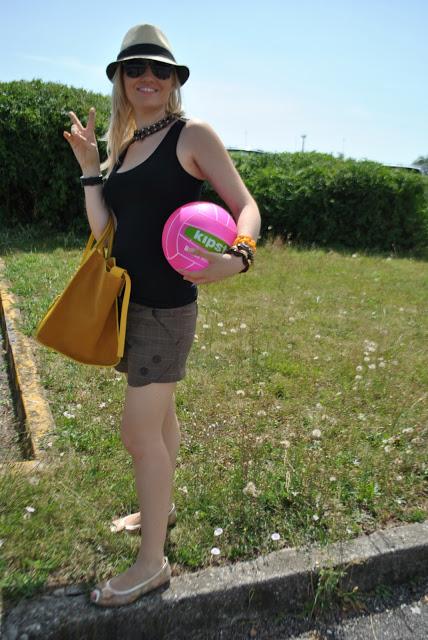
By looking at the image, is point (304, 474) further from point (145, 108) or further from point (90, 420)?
point (145, 108)

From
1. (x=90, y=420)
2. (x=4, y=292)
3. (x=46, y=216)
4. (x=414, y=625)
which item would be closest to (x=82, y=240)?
(x=46, y=216)

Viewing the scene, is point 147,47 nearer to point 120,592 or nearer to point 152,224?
point 152,224

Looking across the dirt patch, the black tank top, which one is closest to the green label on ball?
the black tank top

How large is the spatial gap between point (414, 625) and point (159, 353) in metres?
1.53

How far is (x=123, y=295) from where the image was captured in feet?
6.83

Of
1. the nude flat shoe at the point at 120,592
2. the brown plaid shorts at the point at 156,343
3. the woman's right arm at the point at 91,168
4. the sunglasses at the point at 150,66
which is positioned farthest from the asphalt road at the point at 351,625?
the sunglasses at the point at 150,66

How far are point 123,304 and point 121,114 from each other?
77cm

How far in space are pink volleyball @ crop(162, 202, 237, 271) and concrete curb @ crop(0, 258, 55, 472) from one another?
147 cm

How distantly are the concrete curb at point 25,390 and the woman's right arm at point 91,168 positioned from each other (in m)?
1.29

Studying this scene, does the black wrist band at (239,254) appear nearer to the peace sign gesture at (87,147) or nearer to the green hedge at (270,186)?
the peace sign gesture at (87,147)

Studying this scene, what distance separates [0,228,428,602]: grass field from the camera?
2.34 metres

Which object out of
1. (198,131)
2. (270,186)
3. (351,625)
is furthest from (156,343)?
(270,186)

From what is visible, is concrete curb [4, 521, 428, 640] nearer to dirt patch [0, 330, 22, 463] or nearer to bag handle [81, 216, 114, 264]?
dirt patch [0, 330, 22, 463]

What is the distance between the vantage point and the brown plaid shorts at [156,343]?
2043 mm
